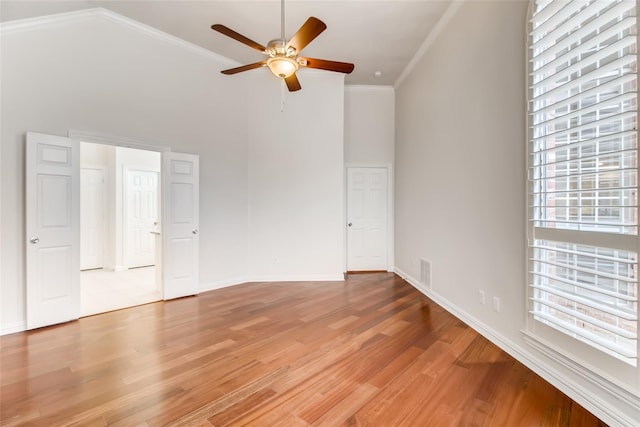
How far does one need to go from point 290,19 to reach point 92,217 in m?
5.51

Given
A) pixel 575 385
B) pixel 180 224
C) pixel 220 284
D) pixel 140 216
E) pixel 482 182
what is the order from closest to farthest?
pixel 575 385
pixel 482 182
pixel 180 224
pixel 220 284
pixel 140 216

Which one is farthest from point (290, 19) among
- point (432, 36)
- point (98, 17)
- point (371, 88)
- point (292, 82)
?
point (371, 88)

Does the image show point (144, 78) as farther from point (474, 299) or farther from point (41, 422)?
point (474, 299)

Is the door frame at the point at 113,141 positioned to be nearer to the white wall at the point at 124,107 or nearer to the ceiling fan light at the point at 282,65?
the white wall at the point at 124,107

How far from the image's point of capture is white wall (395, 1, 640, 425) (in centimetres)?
234

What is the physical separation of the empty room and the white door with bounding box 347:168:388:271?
0.13ft

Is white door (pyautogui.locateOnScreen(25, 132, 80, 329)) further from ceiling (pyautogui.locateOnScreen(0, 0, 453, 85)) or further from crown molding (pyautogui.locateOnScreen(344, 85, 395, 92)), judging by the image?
crown molding (pyautogui.locateOnScreen(344, 85, 395, 92))

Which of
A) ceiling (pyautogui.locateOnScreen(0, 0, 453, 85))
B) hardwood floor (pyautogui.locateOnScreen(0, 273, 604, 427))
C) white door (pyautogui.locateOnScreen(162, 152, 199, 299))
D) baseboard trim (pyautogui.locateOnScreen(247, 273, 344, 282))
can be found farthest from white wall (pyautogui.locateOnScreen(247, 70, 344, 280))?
hardwood floor (pyautogui.locateOnScreen(0, 273, 604, 427))

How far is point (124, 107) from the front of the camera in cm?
369

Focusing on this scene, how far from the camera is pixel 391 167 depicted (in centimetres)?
567

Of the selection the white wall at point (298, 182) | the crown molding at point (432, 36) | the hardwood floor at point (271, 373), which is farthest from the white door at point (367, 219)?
the hardwood floor at point (271, 373)

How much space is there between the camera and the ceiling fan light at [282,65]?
252cm

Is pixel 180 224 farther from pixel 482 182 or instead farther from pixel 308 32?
pixel 482 182

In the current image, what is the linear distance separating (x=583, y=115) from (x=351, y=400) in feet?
7.85
